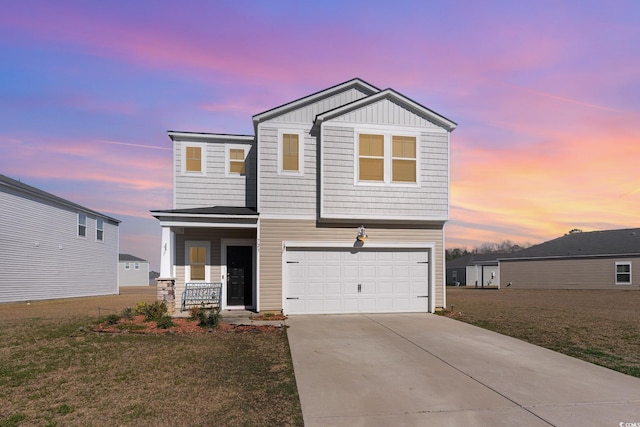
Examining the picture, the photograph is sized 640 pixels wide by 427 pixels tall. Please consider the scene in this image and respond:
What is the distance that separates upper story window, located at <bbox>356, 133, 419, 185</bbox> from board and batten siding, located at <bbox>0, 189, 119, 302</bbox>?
18073 millimetres

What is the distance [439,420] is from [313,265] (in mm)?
8955

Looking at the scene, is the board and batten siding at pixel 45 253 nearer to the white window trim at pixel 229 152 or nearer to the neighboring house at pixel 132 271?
the white window trim at pixel 229 152

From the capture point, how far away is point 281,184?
13930 mm

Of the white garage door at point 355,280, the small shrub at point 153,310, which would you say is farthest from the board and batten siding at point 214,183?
the small shrub at point 153,310

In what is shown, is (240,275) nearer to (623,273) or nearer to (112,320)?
(112,320)

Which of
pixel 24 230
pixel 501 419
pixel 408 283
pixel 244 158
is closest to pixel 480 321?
pixel 408 283

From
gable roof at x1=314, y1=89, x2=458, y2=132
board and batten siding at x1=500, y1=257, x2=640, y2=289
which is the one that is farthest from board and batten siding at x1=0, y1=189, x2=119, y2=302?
board and batten siding at x1=500, y1=257, x2=640, y2=289

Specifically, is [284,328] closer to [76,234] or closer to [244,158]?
[244,158]

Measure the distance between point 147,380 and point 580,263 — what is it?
35.7 m

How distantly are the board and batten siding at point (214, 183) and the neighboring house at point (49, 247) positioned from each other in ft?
38.4

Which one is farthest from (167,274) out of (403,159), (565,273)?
(565,273)

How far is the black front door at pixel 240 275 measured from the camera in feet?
49.4

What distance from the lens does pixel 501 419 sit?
532 cm

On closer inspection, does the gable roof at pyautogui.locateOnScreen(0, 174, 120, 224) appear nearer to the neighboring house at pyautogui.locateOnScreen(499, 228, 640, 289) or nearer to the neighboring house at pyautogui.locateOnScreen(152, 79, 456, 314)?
the neighboring house at pyautogui.locateOnScreen(152, 79, 456, 314)
